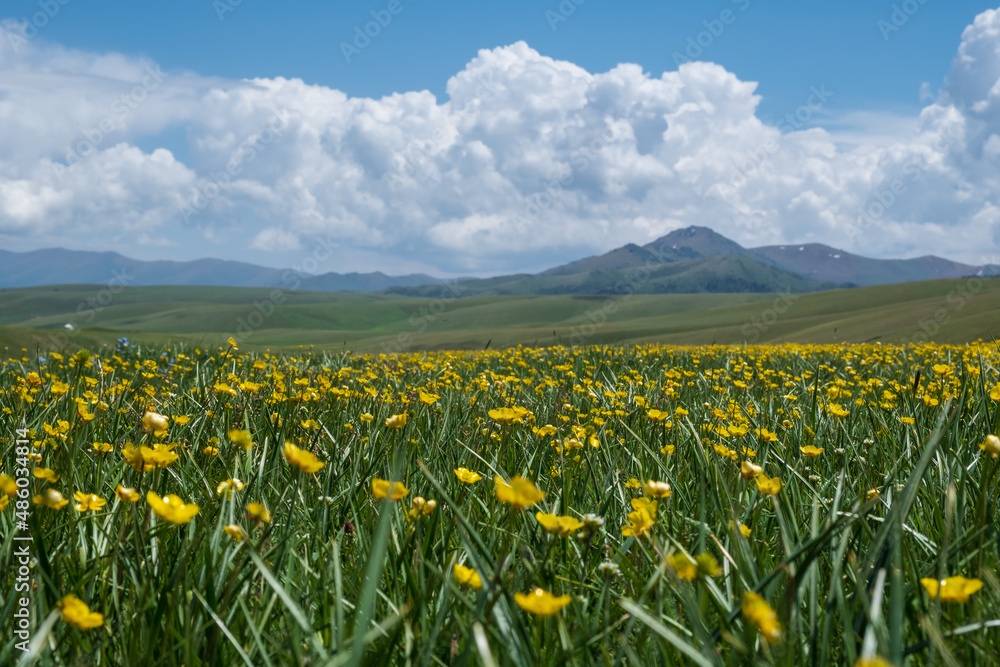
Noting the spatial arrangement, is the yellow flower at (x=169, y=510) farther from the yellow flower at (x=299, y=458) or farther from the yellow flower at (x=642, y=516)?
the yellow flower at (x=642, y=516)

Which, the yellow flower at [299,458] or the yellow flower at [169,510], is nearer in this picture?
the yellow flower at [169,510]

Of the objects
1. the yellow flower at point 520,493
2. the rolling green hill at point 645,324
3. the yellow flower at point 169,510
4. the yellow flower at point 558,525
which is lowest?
the rolling green hill at point 645,324

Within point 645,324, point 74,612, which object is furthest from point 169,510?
point 645,324

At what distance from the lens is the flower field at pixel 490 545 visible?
128 cm

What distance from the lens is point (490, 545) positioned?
1948mm

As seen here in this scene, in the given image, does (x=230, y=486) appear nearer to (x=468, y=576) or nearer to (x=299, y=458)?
(x=299, y=458)

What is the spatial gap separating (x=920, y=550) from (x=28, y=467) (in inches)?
125

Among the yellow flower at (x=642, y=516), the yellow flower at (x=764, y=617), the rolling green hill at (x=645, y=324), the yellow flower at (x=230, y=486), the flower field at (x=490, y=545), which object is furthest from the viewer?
the rolling green hill at (x=645, y=324)

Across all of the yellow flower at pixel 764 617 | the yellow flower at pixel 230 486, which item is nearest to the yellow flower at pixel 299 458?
the yellow flower at pixel 230 486

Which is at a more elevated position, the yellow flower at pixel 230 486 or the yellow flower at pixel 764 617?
the yellow flower at pixel 764 617

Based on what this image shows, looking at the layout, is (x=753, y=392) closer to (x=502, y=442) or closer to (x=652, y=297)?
(x=502, y=442)

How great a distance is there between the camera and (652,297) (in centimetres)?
19062

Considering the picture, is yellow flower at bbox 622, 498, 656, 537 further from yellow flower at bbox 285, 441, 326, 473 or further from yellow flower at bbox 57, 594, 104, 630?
yellow flower at bbox 57, 594, 104, 630

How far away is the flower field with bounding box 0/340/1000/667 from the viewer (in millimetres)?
1276
